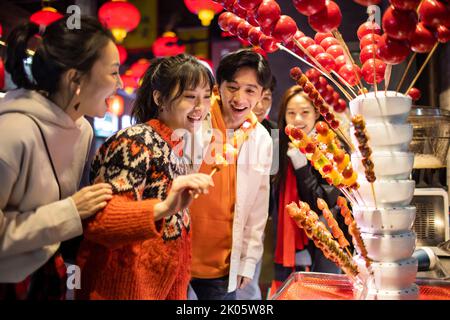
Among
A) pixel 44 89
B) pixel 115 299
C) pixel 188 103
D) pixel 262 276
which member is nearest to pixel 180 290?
pixel 115 299

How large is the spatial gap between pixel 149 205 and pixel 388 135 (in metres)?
0.68

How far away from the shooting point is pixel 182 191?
95 cm

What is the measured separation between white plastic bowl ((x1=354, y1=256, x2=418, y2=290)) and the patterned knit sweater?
55cm

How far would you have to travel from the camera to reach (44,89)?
3.25 ft

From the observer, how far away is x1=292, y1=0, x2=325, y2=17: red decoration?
1007 millimetres

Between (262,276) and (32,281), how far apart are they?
7.48 ft

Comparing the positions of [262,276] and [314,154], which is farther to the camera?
[262,276]

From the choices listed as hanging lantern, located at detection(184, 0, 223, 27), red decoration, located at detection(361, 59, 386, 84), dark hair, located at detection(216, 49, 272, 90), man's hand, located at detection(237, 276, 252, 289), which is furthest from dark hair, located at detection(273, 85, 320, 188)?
hanging lantern, located at detection(184, 0, 223, 27)

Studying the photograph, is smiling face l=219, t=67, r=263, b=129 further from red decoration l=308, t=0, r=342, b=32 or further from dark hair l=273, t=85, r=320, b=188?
red decoration l=308, t=0, r=342, b=32

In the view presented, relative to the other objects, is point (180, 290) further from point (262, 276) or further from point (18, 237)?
point (262, 276)

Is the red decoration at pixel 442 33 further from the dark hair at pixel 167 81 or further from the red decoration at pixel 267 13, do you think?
the dark hair at pixel 167 81

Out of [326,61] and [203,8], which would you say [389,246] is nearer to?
[326,61]

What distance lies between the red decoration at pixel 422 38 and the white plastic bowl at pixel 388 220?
441 mm

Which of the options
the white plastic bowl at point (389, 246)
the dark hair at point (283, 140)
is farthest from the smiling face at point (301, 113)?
the white plastic bowl at point (389, 246)
